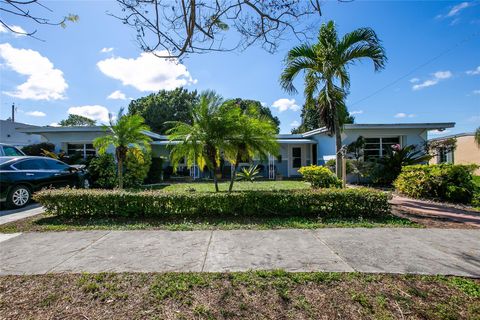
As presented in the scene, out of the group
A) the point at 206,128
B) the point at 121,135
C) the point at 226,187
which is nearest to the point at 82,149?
the point at 121,135

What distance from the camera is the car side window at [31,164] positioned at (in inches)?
318

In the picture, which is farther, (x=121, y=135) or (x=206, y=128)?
(x=121, y=135)

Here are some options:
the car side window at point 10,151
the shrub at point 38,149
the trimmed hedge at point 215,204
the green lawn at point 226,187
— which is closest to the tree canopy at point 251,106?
the green lawn at point 226,187

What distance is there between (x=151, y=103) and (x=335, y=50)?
27.5 meters

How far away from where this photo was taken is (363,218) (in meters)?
6.12

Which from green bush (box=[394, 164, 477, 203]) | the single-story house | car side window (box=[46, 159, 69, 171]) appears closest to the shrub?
the single-story house

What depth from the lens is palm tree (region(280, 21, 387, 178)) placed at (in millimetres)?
8547

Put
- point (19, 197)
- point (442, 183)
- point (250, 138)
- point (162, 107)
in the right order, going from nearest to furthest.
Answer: point (250, 138) < point (19, 197) < point (442, 183) < point (162, 107)

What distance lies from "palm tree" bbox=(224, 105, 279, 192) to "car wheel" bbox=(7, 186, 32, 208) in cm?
663

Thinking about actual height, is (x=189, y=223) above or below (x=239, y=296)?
above

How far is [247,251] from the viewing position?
3.99m

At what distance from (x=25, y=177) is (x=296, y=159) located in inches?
604

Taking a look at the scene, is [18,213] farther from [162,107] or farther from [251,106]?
[162,107]

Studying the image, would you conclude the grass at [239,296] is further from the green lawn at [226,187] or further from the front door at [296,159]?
the front door at [296,159]
